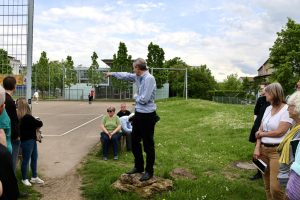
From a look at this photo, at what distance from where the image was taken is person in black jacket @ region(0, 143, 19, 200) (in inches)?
96.2

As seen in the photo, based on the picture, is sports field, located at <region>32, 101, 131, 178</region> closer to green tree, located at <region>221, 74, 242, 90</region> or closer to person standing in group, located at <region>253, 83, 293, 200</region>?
person standing in group, located at <region>253, 83, 293, 200</region>

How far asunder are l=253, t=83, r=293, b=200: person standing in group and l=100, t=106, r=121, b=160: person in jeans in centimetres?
544

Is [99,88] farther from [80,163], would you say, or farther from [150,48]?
[80,163]

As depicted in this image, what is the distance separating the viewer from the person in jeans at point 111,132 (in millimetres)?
10711

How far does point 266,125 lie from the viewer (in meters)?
5.64

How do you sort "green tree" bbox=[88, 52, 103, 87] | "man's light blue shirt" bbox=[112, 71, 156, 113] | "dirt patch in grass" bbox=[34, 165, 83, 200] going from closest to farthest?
"man's light blue shirt" bbox=[112, 71, 156, 113] < "dirt patch in grass" bbox=[34, 165, 83, 200] < "green tree" bbox=[88, 52, 103, 87]

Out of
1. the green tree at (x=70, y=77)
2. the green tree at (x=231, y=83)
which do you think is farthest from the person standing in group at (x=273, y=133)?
the green tree at (x=231, y=83)

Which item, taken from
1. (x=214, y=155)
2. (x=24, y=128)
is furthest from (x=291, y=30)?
(x=24, y=128)

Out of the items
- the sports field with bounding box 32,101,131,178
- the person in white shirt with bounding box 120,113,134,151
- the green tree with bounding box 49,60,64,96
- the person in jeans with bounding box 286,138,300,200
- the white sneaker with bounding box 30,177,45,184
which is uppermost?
the green tree with bounding box 49,60,64,96

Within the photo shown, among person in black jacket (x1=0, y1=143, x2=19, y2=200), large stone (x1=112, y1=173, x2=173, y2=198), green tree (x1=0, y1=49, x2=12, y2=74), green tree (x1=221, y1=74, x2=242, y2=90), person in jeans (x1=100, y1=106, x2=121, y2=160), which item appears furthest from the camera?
green tree (x1=221, y1=74, x2=242, y2=90)

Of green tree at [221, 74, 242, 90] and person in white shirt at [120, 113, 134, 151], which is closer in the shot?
person in white shirt at [120, 113, 134, 151]

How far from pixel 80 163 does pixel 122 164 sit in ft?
3.61

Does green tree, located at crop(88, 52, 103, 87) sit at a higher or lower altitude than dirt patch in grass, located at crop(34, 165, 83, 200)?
higher

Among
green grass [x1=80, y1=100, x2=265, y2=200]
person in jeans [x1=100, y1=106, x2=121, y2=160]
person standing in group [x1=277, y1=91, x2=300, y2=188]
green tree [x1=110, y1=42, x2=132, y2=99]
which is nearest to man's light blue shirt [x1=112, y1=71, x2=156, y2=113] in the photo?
green grass [x1=80, y1=100, x2=265, y2=200]
